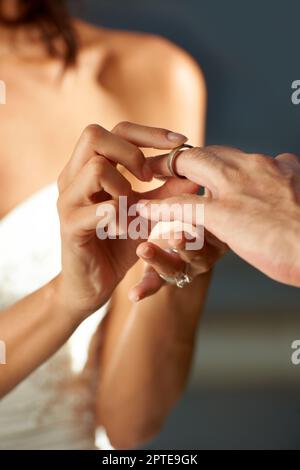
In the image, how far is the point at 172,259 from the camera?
527mm

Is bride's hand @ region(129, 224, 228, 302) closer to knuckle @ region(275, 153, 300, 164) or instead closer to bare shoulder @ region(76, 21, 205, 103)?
knuckle @ region(275, 153, 300, 164)

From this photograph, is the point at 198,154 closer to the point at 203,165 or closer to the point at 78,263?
the point at 203,165

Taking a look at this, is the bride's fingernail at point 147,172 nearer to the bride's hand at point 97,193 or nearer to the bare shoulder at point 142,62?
the bride's hand at point 97,193

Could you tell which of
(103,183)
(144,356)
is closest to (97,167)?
(103,183)

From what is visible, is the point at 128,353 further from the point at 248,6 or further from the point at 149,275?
the point at 248,6

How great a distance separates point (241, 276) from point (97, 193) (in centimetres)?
125

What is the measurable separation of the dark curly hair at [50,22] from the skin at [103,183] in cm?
1

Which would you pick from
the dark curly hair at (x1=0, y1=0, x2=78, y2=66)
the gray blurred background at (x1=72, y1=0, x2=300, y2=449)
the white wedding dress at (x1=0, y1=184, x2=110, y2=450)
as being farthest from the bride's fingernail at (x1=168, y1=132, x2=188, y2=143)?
the gray blurred background at (x1=72, y1=0, x2=300, y2=449)

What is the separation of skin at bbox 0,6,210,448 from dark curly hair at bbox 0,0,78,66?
12 millimetres

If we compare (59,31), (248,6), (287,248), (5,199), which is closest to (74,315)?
(287,248)

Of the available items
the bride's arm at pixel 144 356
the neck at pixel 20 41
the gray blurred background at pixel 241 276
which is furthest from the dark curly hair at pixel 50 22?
the gray blurred background at pixel 241 276

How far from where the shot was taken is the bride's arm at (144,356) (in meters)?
0.72

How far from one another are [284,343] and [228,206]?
1260mm

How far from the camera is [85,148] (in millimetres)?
479
